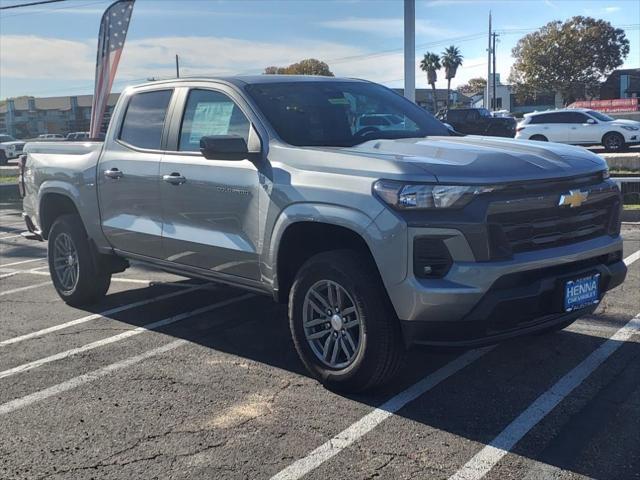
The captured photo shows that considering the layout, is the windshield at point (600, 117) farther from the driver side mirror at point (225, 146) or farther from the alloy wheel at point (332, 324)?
the alloy wheel at point (332, 324)

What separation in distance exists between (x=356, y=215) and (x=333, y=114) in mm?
1335

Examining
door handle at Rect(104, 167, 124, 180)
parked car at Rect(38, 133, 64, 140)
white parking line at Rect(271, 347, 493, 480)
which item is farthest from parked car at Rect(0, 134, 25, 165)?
white parking line at Rect(271, 347, 493, 480)

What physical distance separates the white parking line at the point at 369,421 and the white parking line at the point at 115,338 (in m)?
2.51

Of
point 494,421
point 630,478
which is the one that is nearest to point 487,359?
point 494,421

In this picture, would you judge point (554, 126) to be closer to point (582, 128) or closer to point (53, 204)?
point (582, 128)

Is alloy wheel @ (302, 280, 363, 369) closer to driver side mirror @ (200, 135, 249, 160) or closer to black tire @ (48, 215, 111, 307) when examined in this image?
driver side mirror @ (200, 135, 249, 160)

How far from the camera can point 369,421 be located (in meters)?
3.97

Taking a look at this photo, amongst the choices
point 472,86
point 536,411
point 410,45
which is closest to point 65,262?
point 536,411

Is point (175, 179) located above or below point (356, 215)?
above

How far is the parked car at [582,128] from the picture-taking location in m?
23.5

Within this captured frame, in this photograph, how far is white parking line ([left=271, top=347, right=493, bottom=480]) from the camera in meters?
3.46

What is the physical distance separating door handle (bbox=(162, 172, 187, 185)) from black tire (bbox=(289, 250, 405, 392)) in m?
1.34

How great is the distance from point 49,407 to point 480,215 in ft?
9.23

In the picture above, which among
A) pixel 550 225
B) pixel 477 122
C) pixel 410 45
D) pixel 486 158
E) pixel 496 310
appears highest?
pixel 410 45
